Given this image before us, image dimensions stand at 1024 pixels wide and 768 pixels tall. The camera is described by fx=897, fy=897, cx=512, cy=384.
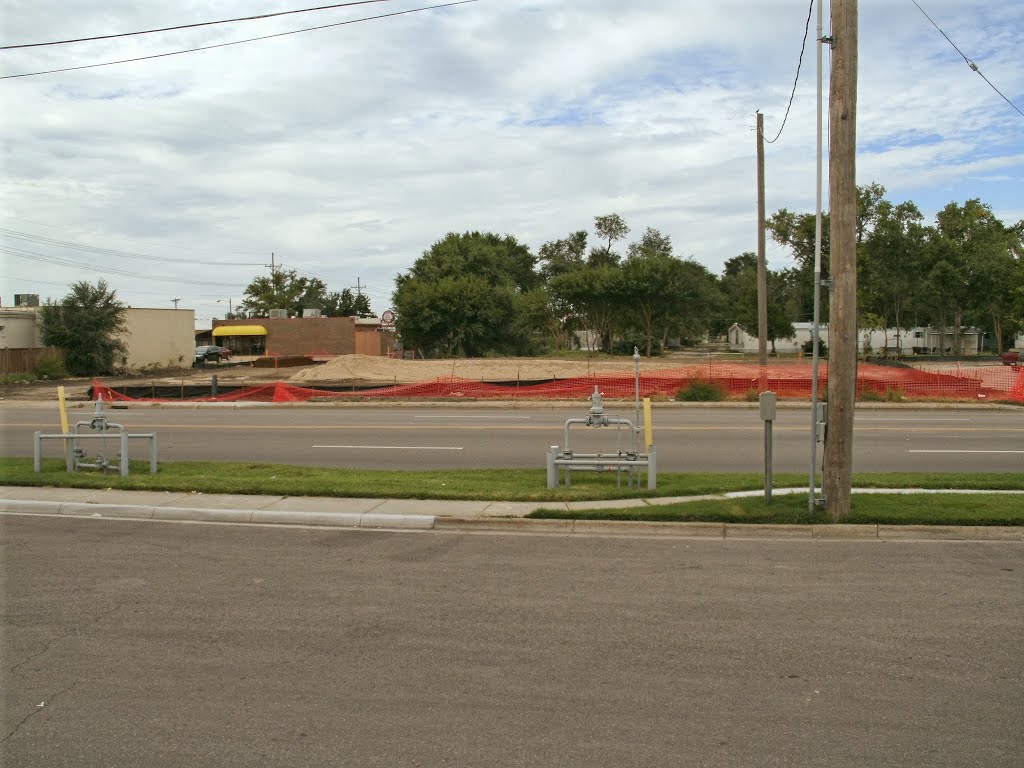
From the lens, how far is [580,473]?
45.0 ft

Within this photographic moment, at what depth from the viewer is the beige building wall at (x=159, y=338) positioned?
57.8 meters

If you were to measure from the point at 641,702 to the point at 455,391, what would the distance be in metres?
26.9

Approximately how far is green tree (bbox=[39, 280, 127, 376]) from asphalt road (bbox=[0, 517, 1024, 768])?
4589 cm

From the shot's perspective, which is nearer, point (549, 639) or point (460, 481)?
point (549, 639)

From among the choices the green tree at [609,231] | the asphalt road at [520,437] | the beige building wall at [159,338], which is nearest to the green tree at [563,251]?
the green tree at [609,231]

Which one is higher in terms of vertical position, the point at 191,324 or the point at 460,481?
the point at 191,324

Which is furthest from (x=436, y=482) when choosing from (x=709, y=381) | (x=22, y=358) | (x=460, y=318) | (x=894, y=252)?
(x=894, y=252)

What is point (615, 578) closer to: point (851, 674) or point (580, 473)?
point (851, 674)

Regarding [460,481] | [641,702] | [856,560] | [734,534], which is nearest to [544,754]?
[641,702]

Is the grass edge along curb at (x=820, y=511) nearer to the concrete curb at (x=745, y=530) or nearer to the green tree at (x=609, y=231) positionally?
the concrete curb at (x=745, y=530)

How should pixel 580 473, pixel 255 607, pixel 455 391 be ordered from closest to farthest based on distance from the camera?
1. pixel 255 607
2. pixel 580 473
3. pixel 455 391

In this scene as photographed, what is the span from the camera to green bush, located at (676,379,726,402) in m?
29.4

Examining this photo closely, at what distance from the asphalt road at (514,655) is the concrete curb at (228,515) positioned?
1.14m

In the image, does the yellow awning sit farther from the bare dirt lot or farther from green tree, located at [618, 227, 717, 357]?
green tree, located at [618, 227, 717, 357]
